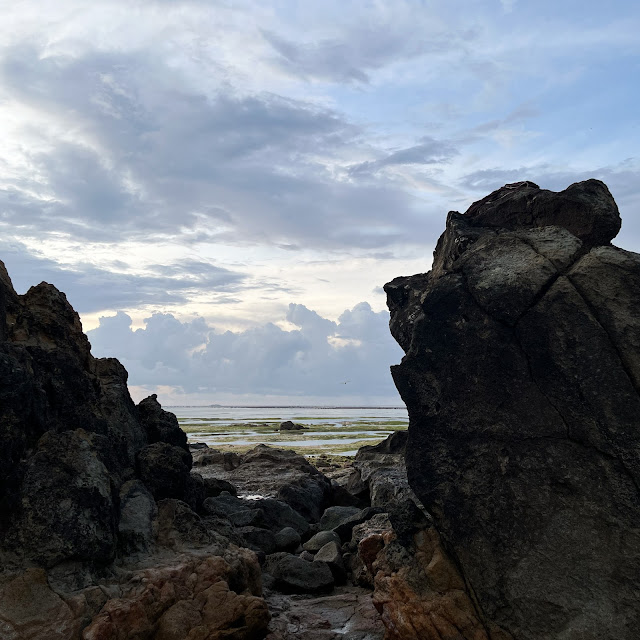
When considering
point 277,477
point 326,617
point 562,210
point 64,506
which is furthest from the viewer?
point 277,477

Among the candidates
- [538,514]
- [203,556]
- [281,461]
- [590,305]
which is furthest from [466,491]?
[281,461]

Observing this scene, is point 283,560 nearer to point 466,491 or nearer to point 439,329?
point 466,491

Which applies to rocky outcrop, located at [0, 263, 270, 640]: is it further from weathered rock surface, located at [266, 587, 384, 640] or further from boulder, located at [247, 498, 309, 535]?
boulder, located at [247, 498, 309, 535]

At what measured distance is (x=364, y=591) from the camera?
1705 centimetres

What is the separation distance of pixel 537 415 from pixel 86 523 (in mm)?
9153

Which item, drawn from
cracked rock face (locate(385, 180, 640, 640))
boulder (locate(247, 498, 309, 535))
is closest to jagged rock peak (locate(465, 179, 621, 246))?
cracked rock face (locate(385, 180, 640, 640))

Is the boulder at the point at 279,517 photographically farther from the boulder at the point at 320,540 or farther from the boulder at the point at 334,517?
the boulder at the point at 320,540

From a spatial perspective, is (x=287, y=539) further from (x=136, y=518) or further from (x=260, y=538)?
(x=136, y=518)

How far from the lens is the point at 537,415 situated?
12000 mm

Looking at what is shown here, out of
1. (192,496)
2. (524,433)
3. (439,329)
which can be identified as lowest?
(192,496)

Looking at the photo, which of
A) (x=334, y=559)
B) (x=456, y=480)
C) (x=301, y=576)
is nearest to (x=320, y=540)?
(x=334, y=559)

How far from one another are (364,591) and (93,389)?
9.28 m

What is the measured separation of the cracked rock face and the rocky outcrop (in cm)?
511

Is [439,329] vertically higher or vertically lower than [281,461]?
higher
